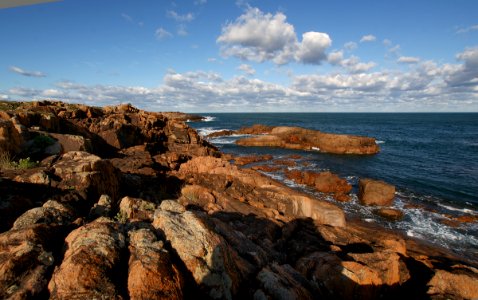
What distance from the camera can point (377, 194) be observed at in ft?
83.4

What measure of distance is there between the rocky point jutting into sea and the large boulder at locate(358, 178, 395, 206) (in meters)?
7.71

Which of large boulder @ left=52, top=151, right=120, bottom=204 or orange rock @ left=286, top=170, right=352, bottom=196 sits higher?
large boulder @ left=52, top=151, right=120, bottom=204

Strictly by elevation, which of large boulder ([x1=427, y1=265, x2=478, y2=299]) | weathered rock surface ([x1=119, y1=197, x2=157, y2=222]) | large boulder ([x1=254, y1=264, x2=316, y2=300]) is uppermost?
weathered rock surface ([x1=119, y1=197, x2=157, y2=222])

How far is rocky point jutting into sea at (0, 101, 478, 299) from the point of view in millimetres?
3982

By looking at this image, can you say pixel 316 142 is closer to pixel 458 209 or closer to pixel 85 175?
pixel 458 209

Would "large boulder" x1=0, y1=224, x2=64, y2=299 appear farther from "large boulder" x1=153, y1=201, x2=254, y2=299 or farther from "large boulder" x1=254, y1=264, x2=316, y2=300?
"large boulder" x1=254, y1=264, x2=316, y2=300

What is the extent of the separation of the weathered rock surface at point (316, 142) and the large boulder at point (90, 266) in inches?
2108

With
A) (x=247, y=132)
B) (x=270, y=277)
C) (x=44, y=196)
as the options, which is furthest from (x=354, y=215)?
(x=247, y=132)

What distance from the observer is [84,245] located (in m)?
4.31

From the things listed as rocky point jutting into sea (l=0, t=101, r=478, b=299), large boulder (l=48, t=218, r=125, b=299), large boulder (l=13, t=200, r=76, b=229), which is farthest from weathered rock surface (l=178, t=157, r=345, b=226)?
large boulder (l=48, t=218, r=125, b=299)

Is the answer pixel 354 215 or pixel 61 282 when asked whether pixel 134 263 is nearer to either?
pixel 61 282

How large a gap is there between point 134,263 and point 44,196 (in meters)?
5.79

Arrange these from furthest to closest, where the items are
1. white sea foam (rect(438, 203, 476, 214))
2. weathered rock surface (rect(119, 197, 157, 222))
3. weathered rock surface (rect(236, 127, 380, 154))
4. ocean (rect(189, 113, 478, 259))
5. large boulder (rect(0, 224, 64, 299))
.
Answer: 1. weathered rock surface (rect(236, 127, 380, 154))
2. white sea foam (rect(438, 203, 476, 214))
3. ocean (rect(189, 113, 478, 259))
4. weathered rock surface (rect(119, 197, 157, 222))
5. large boulder (rect(0, 224, 64, 299))

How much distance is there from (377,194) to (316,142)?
33258 mm
